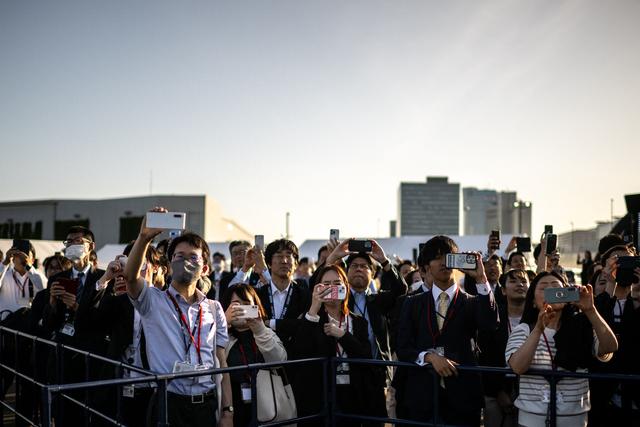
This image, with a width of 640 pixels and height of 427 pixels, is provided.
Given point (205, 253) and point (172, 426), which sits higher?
point (205, 253)

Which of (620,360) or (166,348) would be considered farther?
(620,360)

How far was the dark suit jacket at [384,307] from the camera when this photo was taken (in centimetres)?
561

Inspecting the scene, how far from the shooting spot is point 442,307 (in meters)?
4.63

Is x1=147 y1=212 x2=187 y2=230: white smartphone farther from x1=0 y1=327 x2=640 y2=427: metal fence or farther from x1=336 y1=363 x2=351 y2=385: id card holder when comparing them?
x1=336 y1=363 x2=351 y2=385: id card holder

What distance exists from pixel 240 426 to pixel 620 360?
3.12 metres

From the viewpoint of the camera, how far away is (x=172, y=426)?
3775 millimetres

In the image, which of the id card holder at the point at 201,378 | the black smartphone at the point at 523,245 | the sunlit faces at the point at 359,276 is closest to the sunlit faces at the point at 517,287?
the sunlit faces at the point at 359,276

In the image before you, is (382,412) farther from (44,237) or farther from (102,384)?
(44,237)

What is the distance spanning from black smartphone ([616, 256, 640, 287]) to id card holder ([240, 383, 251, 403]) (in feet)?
10.2

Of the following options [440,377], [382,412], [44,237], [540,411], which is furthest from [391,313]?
[44,237]

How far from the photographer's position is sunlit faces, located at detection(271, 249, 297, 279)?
6.16m

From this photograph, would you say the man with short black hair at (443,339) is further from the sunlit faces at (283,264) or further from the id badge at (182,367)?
the sunlit faces at (283,264)

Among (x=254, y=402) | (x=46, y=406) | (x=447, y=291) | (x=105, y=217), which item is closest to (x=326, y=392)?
(x=254, y=402)

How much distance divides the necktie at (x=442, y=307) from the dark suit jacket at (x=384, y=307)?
3.47 feet
